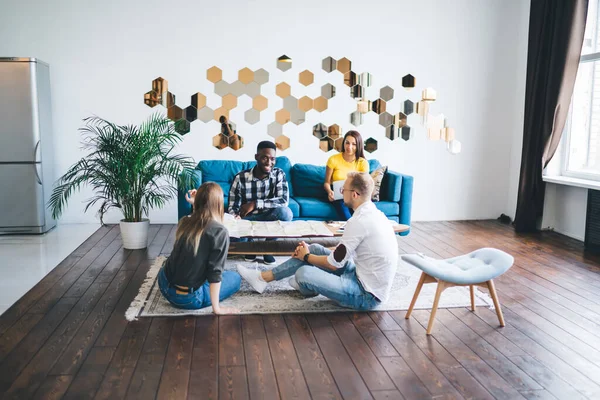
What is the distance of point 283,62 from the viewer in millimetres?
5758

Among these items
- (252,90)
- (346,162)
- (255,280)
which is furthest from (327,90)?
(255,280)

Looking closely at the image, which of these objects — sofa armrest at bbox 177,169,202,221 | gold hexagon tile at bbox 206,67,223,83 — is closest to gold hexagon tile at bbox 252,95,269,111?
gold hexagon tile at bbox 206,67,223,83

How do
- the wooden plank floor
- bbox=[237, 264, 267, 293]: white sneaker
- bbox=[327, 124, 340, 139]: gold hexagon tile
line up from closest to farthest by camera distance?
the wooden plank floor, bbox=[237, 264, 267, 293]: white sneaker, bbox=[327, 124, 340, 139]: gold hexagon tile

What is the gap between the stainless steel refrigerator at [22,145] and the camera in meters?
5.00

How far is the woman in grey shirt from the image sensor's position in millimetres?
2916

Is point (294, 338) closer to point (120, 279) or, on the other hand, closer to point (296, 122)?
point (120, 279)

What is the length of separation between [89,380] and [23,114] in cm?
351

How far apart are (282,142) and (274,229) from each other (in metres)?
2.08

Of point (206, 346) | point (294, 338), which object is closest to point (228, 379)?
point (206, 346)

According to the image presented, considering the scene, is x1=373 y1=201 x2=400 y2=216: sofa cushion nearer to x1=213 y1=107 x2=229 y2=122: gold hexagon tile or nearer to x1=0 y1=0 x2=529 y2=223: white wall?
x1=0 y1=0 x2=529 y2=223: white wall

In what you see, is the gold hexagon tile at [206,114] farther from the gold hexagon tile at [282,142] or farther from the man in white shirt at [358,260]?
the man in white shirt at [358,260]

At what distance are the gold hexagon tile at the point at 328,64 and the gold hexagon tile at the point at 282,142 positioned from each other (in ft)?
2.76

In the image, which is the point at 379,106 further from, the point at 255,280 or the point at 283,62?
the point at 255,280

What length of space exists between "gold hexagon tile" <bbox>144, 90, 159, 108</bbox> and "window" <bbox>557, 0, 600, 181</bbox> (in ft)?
13.5
